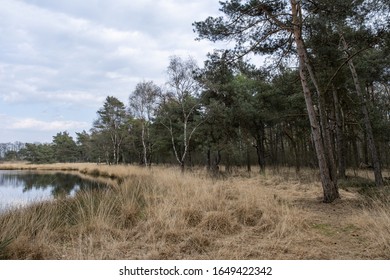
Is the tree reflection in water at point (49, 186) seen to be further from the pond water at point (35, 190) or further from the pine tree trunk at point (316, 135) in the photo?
the pine tree trunk at point (316, 135)

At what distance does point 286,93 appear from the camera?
1862 cm

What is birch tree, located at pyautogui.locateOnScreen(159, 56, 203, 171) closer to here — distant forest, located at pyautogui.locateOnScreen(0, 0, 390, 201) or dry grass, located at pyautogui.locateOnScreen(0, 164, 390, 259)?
distant forest, located at pyautogui.locateOnScreen(0, 0, 390, 201)

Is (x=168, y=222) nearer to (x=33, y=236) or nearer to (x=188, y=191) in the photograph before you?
(x=33, y=236)

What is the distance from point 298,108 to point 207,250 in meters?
16.4

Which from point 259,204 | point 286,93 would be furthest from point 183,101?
point 259,204

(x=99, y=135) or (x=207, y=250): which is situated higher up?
(x=99, y=135)

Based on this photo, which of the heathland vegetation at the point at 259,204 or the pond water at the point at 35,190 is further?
the pond water at the point at 35,190

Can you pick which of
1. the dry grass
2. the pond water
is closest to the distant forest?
the dry grass

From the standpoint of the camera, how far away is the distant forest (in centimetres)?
807

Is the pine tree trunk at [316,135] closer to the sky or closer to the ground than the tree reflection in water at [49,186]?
closer to the sky

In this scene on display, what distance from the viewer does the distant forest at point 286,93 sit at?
807 centimetres

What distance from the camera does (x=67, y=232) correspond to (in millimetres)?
4855

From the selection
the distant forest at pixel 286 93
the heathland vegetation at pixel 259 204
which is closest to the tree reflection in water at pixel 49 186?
the heathland vegetation at pixel 259 204
